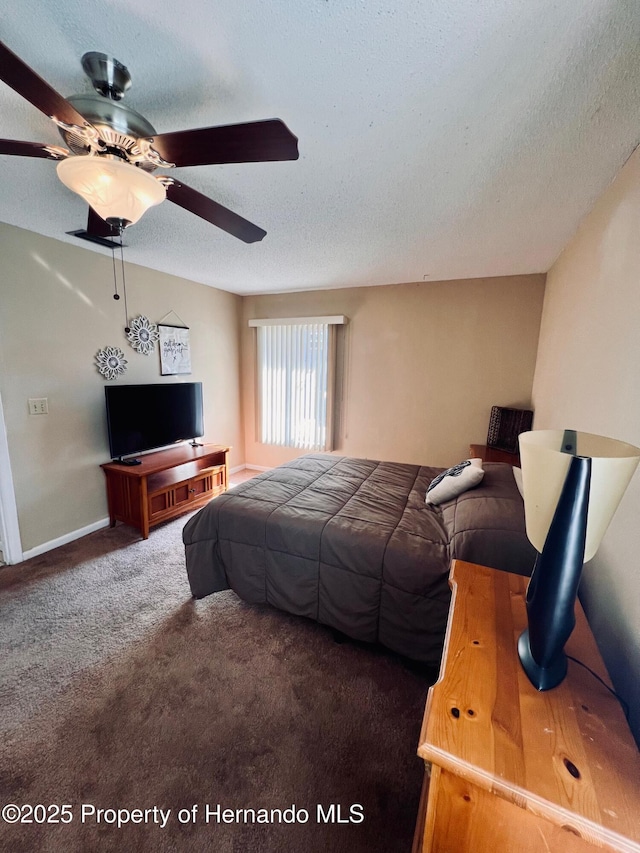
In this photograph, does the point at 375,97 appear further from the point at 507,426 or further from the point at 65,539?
the point at 65,539

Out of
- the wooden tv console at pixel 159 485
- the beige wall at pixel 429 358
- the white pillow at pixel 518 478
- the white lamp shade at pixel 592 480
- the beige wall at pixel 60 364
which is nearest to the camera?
the white lamp shade at pixel 592 480

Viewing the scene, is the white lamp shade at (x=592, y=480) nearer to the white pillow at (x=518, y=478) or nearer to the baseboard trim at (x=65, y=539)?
the white pillow at (x=518, y=478)

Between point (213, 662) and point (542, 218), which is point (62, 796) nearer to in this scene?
point (213, 662)

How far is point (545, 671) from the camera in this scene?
792 mm

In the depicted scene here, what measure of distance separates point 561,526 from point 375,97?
4.78 feet

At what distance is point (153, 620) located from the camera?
6.56 ft

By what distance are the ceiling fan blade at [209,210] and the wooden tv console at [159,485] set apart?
2081 mm

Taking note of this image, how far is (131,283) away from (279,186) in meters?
2.10

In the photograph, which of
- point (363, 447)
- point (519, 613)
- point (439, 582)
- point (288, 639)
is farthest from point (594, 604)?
point (363, 447)

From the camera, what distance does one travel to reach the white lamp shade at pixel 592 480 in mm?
746

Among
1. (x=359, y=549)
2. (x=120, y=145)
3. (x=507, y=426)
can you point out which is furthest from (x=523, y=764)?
(x=507, y=426)

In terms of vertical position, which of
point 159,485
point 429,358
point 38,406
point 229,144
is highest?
point 229,144

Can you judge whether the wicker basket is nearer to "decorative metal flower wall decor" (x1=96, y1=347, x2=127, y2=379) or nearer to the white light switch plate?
"decorative metal flower wall decor" (x1=96, y1=347, x2=127, y2=379)

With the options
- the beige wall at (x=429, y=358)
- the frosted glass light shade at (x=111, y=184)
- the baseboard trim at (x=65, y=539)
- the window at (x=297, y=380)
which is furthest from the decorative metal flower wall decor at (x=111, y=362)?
the frosted glass light shade at (x=111, y=184)
